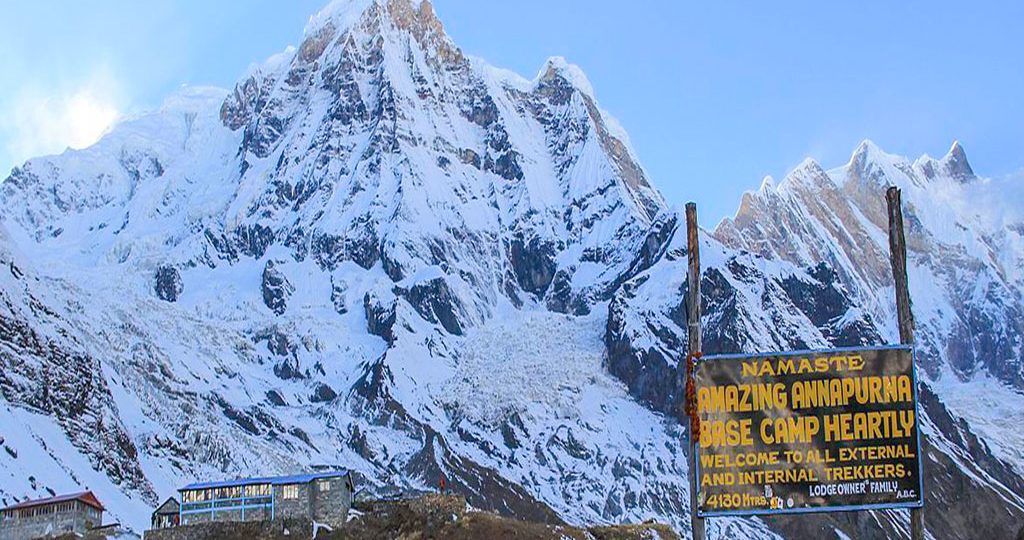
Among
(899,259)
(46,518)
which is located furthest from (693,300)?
(46,518)

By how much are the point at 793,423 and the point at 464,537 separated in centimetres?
7143

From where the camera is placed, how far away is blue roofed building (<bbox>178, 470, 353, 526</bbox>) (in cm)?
11338

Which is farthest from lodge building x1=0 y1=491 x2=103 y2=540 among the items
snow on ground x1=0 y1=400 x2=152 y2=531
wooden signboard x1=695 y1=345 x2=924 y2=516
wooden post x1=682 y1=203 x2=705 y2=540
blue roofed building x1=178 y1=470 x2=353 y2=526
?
wooden signboard x1=695 y1=345 x2=924 y2=516


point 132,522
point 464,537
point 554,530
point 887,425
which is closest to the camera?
point 887,425

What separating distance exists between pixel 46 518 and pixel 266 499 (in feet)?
66.6

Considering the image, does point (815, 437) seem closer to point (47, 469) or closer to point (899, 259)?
point (899, 259)

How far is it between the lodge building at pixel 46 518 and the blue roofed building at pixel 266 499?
9572 mm

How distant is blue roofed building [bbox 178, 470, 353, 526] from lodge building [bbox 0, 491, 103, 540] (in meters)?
9.57

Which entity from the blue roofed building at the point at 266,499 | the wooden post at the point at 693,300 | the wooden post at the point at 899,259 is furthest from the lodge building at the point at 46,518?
the wooden post at the point at 899,259

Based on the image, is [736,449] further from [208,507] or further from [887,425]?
[208,507]

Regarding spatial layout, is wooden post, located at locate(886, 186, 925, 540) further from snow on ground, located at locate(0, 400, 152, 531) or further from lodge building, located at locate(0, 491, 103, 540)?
snow on ground, located at locate(0, 400, 152, 531)

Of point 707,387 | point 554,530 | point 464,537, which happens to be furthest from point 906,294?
point 554,530

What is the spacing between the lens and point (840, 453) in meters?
31.0

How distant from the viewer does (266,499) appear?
4510 inches
